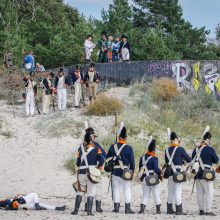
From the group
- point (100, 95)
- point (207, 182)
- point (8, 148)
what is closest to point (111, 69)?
point (100, 95)

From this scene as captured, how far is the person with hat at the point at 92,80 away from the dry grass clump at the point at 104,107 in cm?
72

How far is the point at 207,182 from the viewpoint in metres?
17.6

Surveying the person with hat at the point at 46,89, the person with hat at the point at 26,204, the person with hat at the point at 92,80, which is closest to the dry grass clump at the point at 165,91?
the person with hat at the point at 92,80

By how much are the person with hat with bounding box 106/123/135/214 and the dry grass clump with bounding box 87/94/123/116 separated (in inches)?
441

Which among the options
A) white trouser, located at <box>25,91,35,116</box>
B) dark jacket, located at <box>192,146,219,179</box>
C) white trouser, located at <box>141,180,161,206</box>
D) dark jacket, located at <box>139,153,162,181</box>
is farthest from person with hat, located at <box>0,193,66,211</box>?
white trouser, located at <box>25,91,35,116</box>

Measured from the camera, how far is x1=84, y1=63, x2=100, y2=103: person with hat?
29.5 meters

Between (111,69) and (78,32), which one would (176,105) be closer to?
(111,69)

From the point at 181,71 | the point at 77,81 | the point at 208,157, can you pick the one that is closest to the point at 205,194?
the point at 208,157

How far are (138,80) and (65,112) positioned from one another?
4.69 m

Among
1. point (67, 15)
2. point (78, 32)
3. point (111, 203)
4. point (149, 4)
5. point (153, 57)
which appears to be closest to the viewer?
point (111, 203)

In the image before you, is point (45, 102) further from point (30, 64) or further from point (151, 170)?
point (151, 170)

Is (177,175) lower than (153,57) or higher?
lower

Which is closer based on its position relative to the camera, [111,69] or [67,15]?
[111,69]

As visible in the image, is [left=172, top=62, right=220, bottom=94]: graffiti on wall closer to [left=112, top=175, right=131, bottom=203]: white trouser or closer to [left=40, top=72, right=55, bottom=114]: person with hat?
[left=40, top=72, right=55, bottom=114]: person with hat
